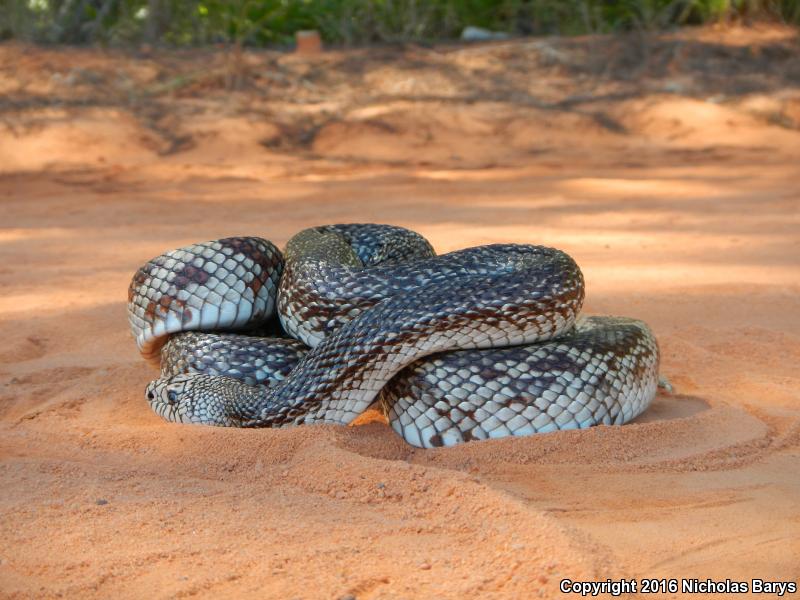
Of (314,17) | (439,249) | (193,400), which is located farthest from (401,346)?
(314,17)

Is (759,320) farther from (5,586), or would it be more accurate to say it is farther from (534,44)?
(534,44)

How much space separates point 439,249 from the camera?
30.8 ft

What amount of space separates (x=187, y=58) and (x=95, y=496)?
46.1ft

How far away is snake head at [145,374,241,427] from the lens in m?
4.88

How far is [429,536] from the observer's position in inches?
148

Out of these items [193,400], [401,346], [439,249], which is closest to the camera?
[401,346]

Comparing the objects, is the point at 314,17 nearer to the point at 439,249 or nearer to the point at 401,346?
the point at 439,249

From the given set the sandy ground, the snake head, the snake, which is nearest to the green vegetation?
the sandy ground

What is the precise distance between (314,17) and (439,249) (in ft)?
34.0

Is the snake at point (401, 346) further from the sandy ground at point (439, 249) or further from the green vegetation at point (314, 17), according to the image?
the green vegetation at point (314, 17)

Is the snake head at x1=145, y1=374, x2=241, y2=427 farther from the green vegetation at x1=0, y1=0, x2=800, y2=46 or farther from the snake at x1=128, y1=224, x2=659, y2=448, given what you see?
the green vegetation at x1=0, y1=0, x2=800, y2=46

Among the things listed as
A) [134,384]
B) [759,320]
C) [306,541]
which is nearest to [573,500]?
[306,541]

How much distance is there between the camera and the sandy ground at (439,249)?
3.63 meters

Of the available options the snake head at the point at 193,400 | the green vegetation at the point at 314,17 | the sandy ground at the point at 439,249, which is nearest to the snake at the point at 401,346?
the snake head at the point at 193,400
